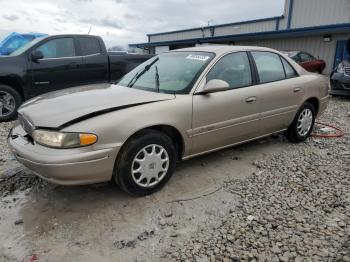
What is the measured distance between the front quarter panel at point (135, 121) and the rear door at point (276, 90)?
4.21 feet

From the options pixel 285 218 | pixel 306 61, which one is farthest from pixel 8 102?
pixel 306 61

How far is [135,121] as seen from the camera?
3.12 m

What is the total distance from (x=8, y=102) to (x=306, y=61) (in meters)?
14.0

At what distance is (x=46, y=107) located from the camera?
331 cm

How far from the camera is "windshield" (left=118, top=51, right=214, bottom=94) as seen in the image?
3.73 m

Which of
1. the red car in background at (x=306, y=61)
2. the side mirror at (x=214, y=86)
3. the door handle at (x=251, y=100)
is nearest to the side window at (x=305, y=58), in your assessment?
the red car in background at (x=306, y=61)

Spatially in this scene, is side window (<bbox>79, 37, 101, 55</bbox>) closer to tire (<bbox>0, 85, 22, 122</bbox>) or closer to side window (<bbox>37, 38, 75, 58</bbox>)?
side window (<bbox>37, 38, 75, 58</bbox>)

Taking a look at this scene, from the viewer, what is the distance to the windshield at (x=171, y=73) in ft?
12.2

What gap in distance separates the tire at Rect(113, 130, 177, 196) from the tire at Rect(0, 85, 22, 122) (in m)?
4.12

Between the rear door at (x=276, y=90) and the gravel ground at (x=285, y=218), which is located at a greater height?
the rear door at (x=276, y=90)

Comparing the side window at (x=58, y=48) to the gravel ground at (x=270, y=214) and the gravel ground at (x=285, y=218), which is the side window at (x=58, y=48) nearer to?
the gravel ground at (x=270, y=214)

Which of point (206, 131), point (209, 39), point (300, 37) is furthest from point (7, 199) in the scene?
point (209, 39)

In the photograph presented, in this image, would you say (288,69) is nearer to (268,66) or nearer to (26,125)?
(268,66)

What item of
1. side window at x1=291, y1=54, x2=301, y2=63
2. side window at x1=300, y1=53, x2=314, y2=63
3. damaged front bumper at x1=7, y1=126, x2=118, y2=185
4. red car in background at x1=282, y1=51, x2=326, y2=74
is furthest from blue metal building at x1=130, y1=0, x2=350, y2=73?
damaged front bumper at x1=7, y1=126, x2=118, y2=185
